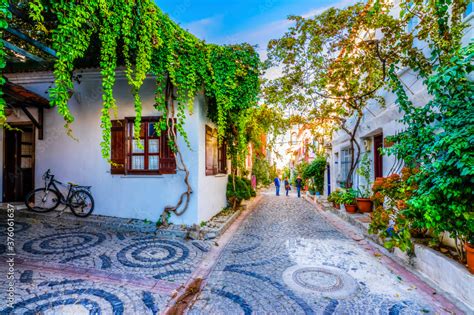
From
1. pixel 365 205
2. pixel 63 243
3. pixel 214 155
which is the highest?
pixel 214 155

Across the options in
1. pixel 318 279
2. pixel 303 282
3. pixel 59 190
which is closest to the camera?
pixel 303 282

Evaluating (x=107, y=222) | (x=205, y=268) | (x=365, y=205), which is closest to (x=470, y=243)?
(x=205, y=268)

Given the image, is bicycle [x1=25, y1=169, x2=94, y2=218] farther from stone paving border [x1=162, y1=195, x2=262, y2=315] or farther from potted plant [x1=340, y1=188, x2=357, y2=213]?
potted plant [x1=340, y1=188, x2=357, y2=213]

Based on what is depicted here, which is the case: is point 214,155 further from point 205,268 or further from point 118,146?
point 205,268

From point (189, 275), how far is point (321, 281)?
201 centimetres

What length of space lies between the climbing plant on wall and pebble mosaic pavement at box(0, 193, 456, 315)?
174cm

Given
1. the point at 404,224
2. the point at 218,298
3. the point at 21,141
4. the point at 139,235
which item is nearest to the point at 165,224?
the point at 139,235

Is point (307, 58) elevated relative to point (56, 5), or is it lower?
elevated

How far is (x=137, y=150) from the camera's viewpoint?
6.20 metres

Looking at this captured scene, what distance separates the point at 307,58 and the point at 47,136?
7.86 meters

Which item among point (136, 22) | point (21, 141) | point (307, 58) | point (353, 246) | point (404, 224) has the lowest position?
point (353, 246)

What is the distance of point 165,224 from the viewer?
5.83 m

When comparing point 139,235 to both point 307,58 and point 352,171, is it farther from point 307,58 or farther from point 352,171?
point 352,171

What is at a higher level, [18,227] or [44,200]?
[44,200]
